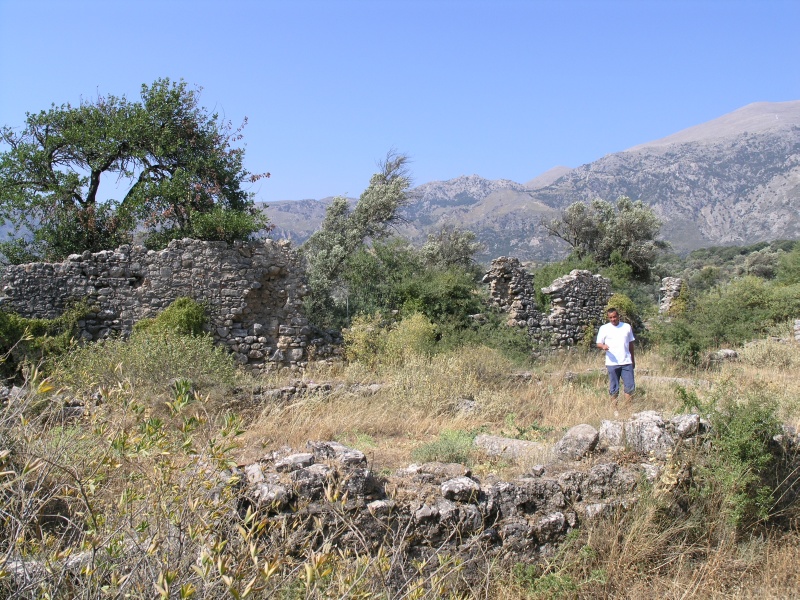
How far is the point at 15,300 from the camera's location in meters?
11.9

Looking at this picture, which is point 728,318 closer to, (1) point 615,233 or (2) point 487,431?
(2) point 487,431

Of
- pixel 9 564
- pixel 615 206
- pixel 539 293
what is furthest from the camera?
pixel 615 206

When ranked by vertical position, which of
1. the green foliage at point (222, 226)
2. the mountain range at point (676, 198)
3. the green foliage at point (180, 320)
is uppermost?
the mountain range at point (676, 198)

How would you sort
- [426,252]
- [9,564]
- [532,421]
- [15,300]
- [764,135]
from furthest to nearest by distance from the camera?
[764,135]
[426,252]
[15,300]
[532,421]
[9,564]

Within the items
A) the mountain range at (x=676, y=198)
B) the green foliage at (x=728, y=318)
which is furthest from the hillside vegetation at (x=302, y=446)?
the mountain range at (x=676, y=198)

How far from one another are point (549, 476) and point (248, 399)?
4.54 metres

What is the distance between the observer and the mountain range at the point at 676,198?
113 meters

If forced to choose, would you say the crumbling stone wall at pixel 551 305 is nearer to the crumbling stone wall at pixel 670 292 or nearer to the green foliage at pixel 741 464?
the crumbling stone wall at pixel 670 292

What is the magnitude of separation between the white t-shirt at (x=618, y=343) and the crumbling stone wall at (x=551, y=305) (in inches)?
274

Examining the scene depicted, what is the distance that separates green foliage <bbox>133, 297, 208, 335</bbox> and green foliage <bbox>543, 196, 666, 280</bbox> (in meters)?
22.0

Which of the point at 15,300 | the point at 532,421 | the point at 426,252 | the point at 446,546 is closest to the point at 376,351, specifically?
the point at 532,421

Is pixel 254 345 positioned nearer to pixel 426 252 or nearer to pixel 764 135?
pixel 426 252

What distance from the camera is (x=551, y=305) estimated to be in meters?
18.0

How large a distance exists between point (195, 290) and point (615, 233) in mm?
24888
